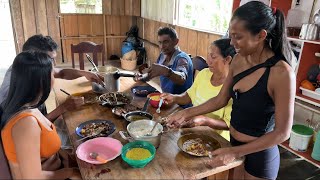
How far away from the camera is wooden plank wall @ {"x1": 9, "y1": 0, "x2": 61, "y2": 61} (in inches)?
202

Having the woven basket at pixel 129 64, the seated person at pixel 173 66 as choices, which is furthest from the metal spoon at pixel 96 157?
the woven basket at pixel 129 64

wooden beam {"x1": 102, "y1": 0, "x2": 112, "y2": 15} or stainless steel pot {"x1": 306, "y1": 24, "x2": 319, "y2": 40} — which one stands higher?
wooden beam {"x1": 102, "y1": 0, "x2": 112, "y2": 15}

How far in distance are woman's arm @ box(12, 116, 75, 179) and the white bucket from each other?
204 cm

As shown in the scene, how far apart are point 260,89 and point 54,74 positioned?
1.51 meters

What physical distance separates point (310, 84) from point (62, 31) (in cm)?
523

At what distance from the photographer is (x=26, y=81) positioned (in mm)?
1113

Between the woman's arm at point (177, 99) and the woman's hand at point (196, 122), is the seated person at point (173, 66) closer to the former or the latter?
the woman's arm at point (177, 99)

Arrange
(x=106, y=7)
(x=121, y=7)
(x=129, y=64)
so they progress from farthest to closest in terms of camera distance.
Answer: (x=121, y=7), (x=106, y=7), (x=129, y=64)

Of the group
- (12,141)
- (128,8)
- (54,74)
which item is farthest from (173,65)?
(128,8)

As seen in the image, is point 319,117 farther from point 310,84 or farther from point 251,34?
point 251,34

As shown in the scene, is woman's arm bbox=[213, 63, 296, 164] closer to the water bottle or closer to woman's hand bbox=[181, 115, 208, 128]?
woman's hand bbox=[181, 115, 208, 128]

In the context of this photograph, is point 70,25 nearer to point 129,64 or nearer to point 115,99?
point 129,64

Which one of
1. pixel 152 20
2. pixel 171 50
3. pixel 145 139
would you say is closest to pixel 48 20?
pixel 152 20

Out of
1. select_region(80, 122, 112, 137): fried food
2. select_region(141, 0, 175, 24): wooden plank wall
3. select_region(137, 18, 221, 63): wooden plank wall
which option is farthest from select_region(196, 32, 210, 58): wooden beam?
select_region(80, 122, 112, 137): fried food
